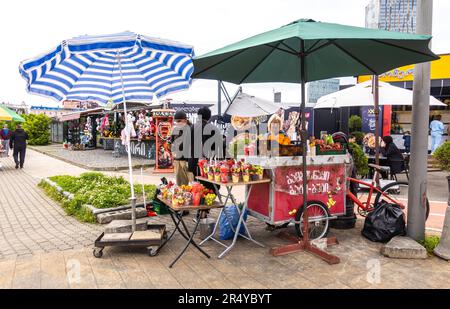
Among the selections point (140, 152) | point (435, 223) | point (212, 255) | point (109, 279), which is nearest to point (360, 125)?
point (140, 152)

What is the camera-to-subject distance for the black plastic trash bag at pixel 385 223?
4883 mm

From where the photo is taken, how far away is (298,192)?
16.0ft

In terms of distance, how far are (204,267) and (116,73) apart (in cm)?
335

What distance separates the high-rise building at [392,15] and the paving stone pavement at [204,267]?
25.2 ft

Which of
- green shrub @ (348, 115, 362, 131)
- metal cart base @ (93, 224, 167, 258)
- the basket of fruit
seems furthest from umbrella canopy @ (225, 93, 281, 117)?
metal cart base @ (93, 224, 167, 258)

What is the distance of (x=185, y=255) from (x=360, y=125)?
1567cm

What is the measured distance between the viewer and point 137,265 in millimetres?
4223

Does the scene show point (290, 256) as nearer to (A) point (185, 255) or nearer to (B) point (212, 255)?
(B) point (212, 255)

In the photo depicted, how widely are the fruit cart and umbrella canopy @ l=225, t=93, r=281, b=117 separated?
8.63 meters

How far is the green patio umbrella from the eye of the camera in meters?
3.61

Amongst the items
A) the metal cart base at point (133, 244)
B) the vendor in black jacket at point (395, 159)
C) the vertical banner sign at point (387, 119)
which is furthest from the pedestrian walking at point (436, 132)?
the metal cart base at point (133, 244)

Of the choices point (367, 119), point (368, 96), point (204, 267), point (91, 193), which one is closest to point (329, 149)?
point (204, 267)

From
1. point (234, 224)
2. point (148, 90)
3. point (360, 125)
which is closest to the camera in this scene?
point (234, 224)

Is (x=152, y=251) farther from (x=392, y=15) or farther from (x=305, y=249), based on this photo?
(x=392, y=15)
